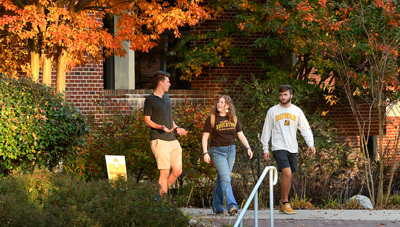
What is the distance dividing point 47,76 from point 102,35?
1.21 metres

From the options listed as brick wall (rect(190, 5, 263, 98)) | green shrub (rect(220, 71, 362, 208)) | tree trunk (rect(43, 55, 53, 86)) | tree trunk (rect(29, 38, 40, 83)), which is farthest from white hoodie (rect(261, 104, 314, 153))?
brick wall (rect(190, 5, 263, 98))

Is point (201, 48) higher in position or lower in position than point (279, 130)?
higher

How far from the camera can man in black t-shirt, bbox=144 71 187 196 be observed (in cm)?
659

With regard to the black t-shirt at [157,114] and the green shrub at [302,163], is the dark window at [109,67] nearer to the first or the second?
the green shrub at [302,163]

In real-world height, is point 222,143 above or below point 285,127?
below

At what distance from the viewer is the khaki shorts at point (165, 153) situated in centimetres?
658

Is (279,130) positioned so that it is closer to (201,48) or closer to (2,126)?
(2,126)

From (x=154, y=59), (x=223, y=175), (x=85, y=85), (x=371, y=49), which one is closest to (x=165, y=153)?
(x=223, y=175)

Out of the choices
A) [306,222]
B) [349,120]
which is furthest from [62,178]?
[349,120]

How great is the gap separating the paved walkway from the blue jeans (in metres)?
0.19

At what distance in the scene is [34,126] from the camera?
7227 mm

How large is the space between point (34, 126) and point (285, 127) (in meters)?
3.62

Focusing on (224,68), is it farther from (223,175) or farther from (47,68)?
(223,175)

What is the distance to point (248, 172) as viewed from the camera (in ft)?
29.3
